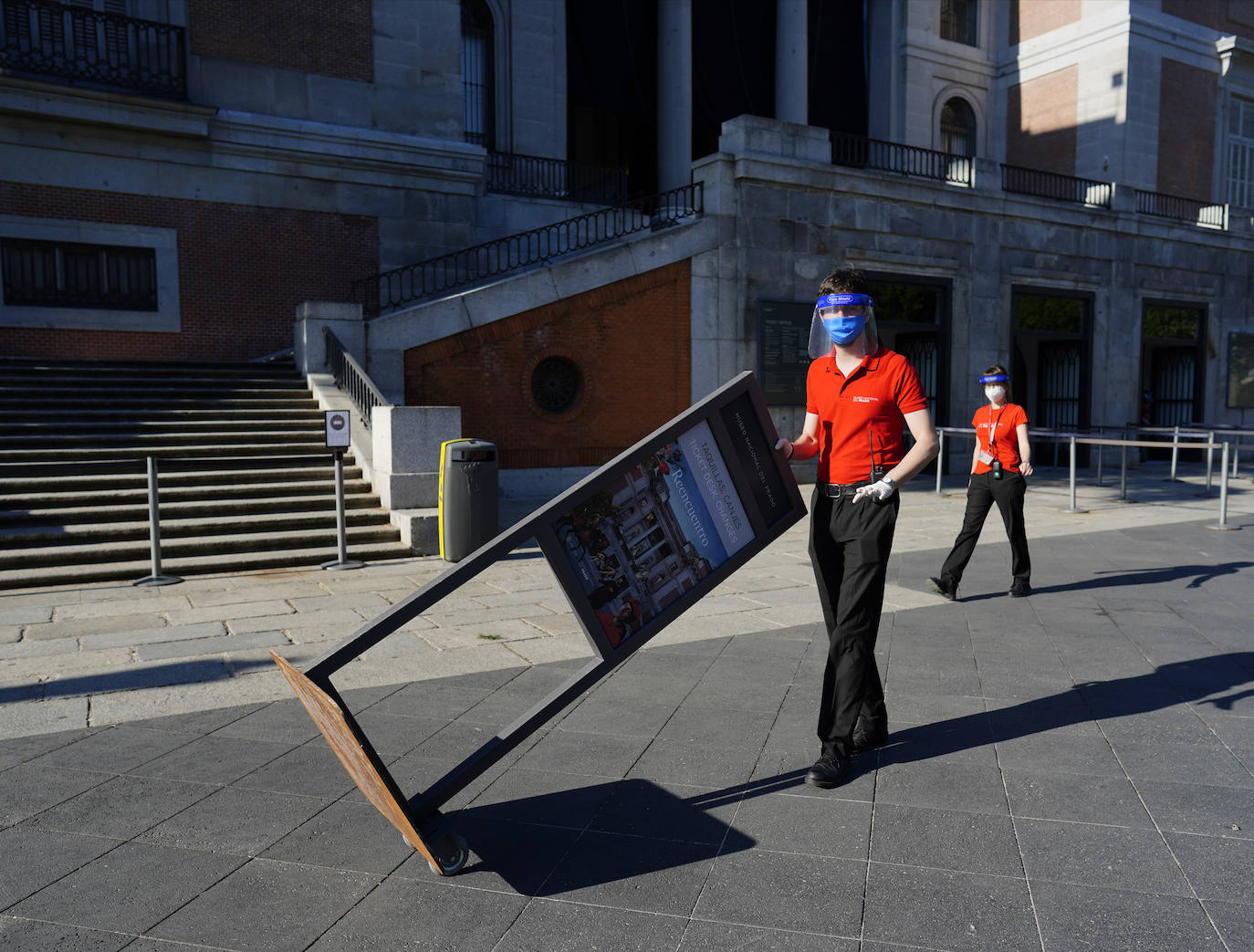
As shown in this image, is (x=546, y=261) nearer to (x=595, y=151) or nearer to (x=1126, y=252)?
(x=595, y=151)

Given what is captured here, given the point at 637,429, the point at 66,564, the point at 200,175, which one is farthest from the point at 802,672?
the point at 200,175

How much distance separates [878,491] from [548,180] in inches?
726

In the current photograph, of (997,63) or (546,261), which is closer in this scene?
(546,261)

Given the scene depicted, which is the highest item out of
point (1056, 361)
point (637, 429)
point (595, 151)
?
point (595, 151)

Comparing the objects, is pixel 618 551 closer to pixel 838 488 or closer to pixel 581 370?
pixel 838 488

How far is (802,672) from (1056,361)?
19588 millimetres

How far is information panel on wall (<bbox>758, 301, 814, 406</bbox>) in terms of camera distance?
54.2ft

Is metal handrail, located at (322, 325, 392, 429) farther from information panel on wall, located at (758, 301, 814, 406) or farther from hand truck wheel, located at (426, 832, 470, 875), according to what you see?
hand truck wheel, located at (426, 832, 470, 875)

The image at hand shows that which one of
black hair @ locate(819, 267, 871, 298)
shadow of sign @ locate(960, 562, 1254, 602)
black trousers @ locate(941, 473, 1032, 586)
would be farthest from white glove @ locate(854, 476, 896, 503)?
shadow of sign @ locate(960, 562, 1254, 602)

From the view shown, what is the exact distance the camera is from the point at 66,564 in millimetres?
8695

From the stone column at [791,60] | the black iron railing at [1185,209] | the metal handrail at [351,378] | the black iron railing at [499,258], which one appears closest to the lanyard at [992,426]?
the metal handrail at [351,378]

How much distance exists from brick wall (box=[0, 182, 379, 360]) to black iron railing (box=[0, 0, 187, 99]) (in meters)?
1.90

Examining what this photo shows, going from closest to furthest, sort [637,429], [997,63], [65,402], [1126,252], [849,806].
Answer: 1. [849,806]
2. [65,402]
3. [637,429]
4. [1126,252]
5. [997,63]

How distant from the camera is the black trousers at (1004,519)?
7605mm
